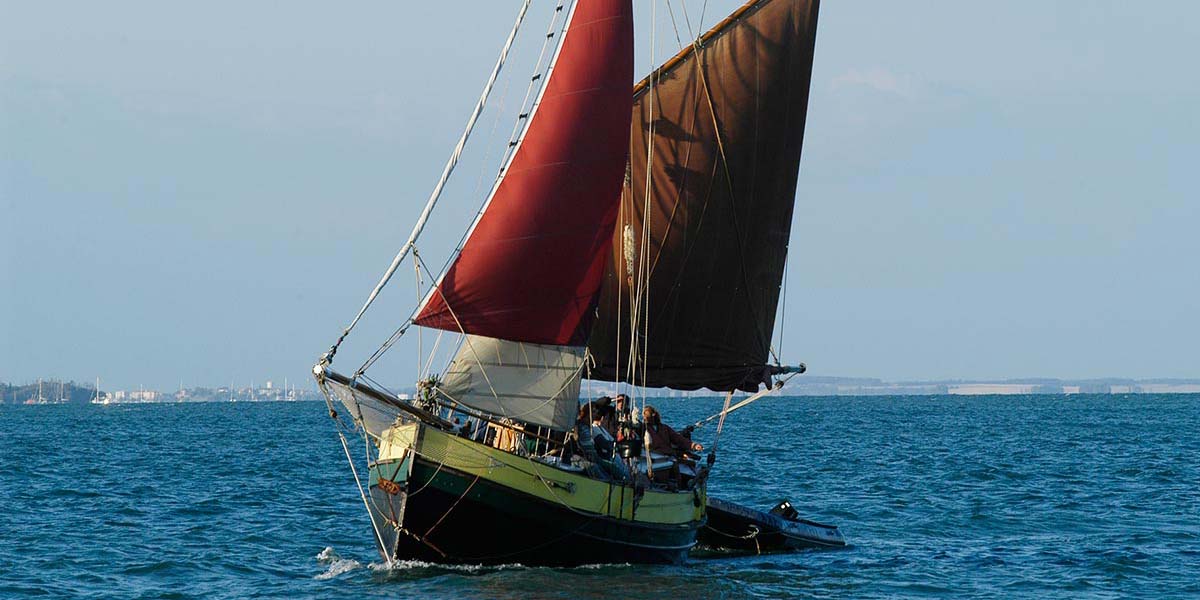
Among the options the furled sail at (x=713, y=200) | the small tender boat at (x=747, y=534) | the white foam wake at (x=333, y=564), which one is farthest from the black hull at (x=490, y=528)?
the furled sail at (x=713, y=200)

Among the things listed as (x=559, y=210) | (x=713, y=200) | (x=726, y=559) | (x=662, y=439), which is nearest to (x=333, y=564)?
(x=662, y=439)

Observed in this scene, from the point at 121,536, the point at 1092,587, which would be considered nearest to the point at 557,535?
the point at 1092,587

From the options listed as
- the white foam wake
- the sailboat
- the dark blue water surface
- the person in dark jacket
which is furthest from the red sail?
the white foam wake

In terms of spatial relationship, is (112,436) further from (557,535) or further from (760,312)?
(557,535)

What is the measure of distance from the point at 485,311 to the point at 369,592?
15.1 ft

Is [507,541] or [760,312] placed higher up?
[760,312]

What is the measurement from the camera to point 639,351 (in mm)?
30875

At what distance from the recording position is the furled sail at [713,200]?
3011 centimetres

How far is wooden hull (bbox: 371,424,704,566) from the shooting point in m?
23.0

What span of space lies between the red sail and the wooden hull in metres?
2.04

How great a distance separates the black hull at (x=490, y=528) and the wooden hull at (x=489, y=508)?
0.05 feet

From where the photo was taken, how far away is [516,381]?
24.3 m

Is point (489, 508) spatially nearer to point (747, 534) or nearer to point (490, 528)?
point (490, 528)

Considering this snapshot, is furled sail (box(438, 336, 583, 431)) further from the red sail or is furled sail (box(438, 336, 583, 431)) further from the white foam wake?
the white foam wake
